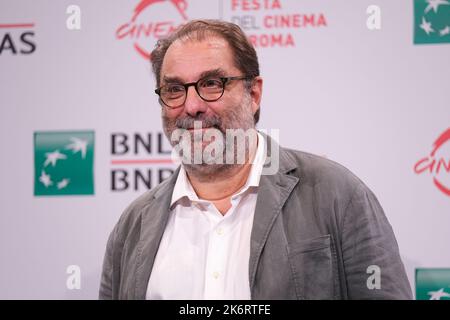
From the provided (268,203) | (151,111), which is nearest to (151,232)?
(268,203)

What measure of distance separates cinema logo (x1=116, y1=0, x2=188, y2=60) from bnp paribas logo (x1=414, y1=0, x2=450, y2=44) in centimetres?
98

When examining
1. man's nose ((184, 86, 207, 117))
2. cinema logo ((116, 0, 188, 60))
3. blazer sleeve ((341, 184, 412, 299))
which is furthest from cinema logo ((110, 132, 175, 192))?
blazer sleeve ((341, 184, 412, 299))

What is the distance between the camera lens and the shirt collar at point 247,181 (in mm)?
1813

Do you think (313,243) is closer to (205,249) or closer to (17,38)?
(205,249)

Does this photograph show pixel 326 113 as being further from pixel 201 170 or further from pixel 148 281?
pixel 148 281

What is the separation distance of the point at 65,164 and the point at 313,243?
1302 mm

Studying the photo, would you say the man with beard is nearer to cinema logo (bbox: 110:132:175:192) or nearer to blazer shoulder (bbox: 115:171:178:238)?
blazer shoulder (bbox: 115:171:178:238)

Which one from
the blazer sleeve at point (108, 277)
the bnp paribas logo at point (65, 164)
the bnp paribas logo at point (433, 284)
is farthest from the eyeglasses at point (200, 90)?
the bnp paribas logo at point (433, 284)

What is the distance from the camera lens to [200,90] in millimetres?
1769

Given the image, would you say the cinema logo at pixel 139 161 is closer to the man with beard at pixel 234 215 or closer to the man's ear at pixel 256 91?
the man with beard at pixel 234 215

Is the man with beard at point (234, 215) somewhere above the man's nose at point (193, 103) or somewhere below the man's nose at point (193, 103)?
below

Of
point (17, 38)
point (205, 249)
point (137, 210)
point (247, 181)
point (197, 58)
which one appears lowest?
point (205, 249)

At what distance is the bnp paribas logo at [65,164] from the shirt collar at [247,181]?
72 cm

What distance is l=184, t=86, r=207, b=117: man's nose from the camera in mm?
1739
